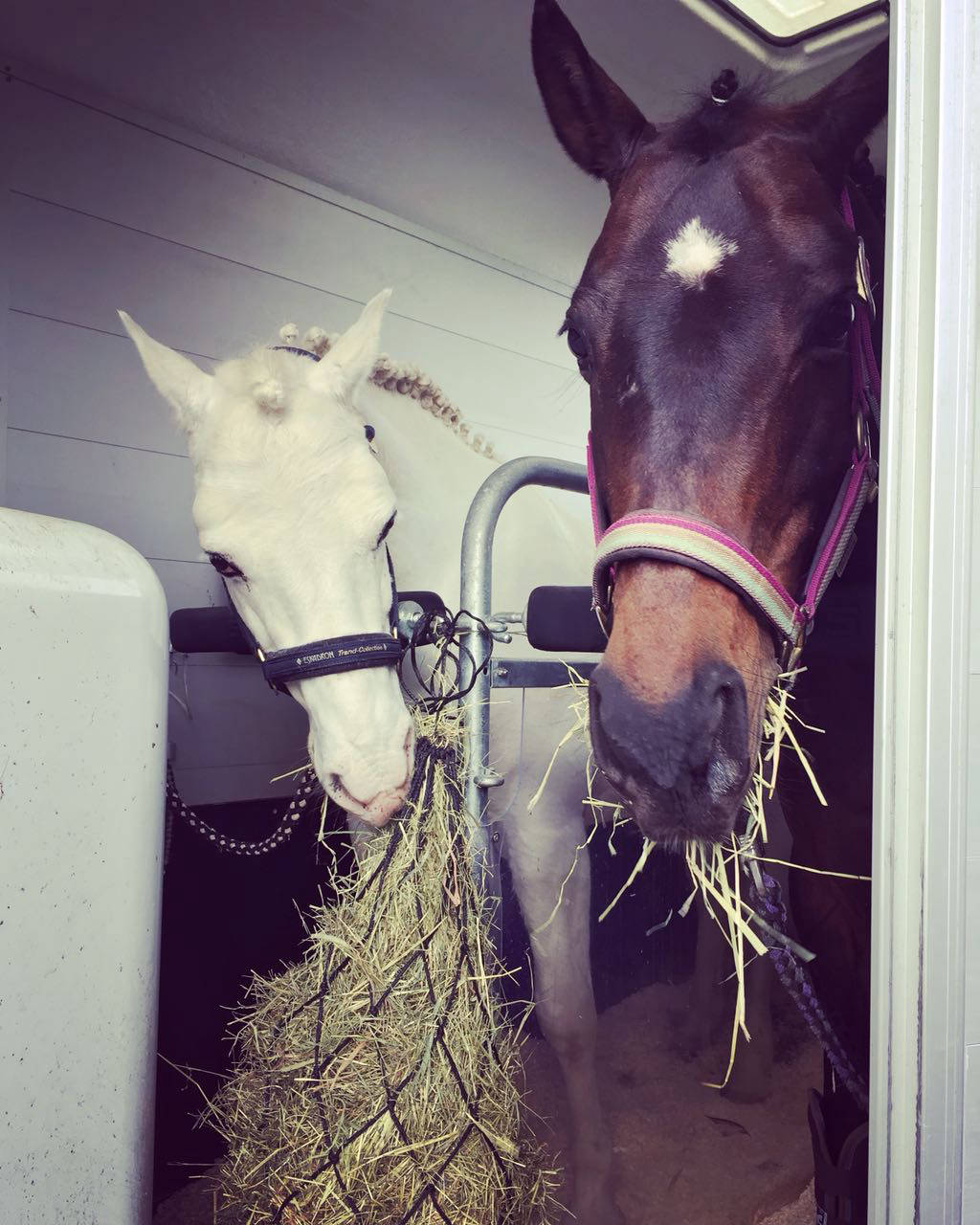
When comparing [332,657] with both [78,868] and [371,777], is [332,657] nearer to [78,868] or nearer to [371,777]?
[371,777]

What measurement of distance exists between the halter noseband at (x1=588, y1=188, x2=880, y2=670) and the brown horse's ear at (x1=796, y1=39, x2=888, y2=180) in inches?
2.3

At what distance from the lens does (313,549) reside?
140 centimetres

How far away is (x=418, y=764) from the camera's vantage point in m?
1.27

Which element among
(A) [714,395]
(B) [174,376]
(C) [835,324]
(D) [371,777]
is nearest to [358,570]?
(D) [371,777]

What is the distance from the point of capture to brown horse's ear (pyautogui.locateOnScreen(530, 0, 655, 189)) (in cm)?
125

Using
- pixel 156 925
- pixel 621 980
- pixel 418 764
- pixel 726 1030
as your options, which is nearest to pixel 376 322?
pixel 418 764

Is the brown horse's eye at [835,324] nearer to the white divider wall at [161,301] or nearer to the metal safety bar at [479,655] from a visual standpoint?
the metal safety bar at [479,655]

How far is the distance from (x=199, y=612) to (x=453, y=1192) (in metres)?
1.23

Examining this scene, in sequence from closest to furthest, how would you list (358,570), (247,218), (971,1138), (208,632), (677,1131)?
(971,1138)
(358,570)
(208,632)
(677,1131)
(247,218)

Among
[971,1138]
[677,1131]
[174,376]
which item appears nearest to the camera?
[971,1138]

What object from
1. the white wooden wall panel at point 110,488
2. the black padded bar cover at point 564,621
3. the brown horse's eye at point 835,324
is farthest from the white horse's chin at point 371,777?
the white wooden wall panel at point 110,488

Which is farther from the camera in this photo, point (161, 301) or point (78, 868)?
point (161, 301)

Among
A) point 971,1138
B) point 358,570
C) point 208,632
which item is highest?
point 358,570

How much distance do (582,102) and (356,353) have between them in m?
0.67
